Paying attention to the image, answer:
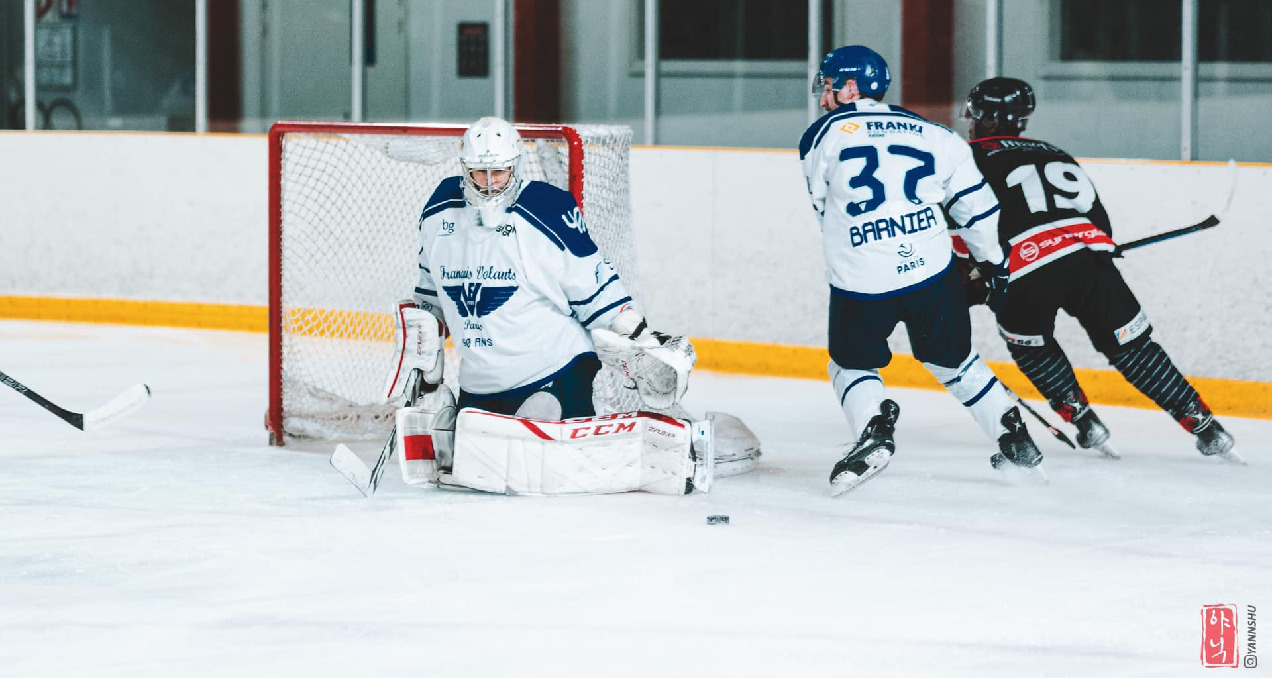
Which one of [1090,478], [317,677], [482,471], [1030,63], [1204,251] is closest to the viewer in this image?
[317,677]

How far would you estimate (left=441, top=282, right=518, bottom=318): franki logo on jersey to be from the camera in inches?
178

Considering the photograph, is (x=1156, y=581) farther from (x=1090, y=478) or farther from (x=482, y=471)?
(x=482, y=471)

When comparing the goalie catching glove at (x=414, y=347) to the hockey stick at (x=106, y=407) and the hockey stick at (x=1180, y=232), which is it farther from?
the hockey stick at (x=1180, y=232)

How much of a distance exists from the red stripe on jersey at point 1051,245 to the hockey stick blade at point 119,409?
226 cm

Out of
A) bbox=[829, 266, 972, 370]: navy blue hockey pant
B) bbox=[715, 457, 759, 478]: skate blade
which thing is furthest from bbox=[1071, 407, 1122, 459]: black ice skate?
bbox=[715, 457, 759, 478]: skate blade

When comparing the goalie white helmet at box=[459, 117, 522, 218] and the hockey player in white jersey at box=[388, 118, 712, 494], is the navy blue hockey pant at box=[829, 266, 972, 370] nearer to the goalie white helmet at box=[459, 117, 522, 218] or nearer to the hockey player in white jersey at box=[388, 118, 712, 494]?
the hockey player in white jersey at box=[388, 118, 712, 494]

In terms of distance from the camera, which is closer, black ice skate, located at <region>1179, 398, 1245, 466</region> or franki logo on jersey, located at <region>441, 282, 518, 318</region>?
franki logo on jersey, located at <region>441, 282, 518, 318</region>

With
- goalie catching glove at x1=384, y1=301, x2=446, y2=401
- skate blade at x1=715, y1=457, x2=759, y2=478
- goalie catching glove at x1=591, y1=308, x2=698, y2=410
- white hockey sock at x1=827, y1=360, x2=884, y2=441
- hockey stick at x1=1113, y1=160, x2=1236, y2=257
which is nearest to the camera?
goalie catching glove at x1=591, y1=308, x2=698, y2=410

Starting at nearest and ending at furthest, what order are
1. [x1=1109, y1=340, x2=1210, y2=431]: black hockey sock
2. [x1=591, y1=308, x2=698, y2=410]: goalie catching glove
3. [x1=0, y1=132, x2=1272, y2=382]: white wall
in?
[x1=591, y1=308, x2=698, y2=410]: goalie catching glove
[x1=1109, y1=340, x2=1210, y2=431]: black hockey sock
[x1=0, y1=132, x2=1272, y2=382]: white wall

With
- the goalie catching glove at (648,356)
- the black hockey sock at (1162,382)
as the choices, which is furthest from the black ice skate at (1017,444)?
the goalie catching glove at (648,356)

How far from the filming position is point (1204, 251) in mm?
6102

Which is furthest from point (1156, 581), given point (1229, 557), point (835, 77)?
point (835, 77)

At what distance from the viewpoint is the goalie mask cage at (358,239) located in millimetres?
5285

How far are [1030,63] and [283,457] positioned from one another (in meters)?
3.53
